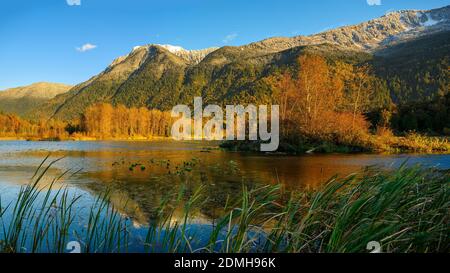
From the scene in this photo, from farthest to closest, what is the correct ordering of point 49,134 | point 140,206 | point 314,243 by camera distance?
1. point 49,134
2. point 140,206
3. point 314,243

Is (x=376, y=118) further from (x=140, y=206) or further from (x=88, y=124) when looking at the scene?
(x=88, y=124)

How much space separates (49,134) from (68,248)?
88.3 metres

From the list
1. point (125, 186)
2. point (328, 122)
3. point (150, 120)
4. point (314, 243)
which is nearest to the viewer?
point (314, 243)

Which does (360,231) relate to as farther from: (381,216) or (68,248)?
(68,248)

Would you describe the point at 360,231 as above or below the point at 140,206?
above

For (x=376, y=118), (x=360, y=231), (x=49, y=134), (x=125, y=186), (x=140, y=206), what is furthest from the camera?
(x=49, y=134)

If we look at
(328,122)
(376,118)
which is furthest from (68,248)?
(376,118)

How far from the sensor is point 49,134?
277 feet

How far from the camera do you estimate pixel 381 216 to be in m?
4.11

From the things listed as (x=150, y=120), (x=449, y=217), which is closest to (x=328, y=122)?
(x=449, y=217)

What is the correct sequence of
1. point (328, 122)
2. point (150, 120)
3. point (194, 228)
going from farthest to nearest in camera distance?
point (150, 120), point (328, 122), point (194, 228)

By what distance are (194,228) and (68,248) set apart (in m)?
2.40

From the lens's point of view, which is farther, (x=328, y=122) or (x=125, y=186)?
(x=328, y=122)
